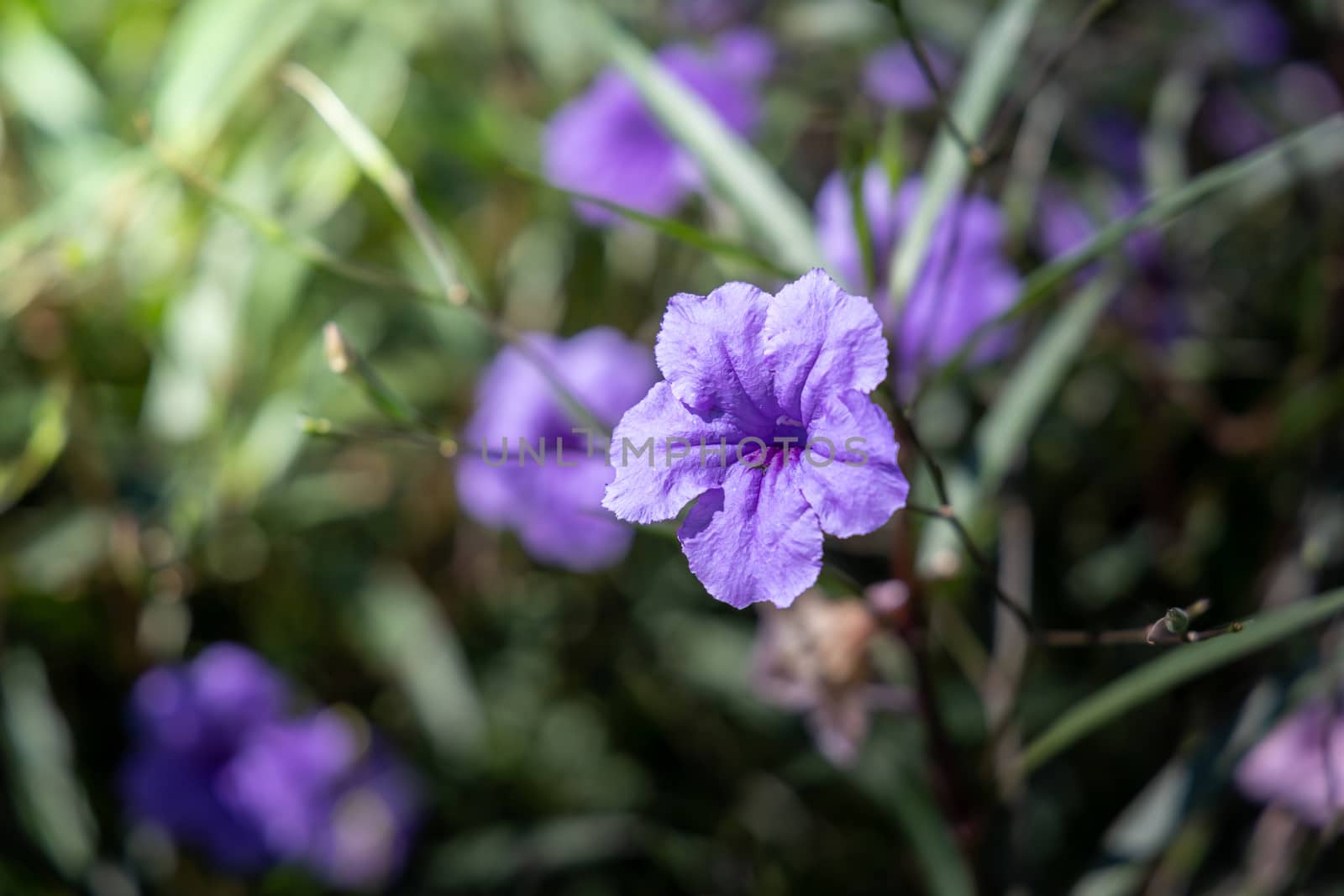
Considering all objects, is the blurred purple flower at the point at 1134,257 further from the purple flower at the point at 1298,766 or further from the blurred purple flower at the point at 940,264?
the purple flower at the point at 1298,766

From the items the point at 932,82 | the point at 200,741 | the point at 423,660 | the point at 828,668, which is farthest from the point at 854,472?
the point at 200,741

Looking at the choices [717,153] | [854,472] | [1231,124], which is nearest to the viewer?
[854,472]

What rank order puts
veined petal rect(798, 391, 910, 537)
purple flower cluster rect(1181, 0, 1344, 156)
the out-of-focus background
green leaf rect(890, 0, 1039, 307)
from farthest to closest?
purple flower cluster rect(1181, 0, 1344, 156)
the out-of-focus background
green leaf rect(890, 0, 1039, 307)
veined petal rect(798, 391, 910, 537)

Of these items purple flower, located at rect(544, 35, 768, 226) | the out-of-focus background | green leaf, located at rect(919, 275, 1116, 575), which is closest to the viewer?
green leaf, located at rect(919, 275, 1116, 575)

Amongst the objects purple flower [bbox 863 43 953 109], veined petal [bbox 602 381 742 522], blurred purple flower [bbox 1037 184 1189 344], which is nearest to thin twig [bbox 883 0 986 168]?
veined petal [bbox 602 381 742 522]

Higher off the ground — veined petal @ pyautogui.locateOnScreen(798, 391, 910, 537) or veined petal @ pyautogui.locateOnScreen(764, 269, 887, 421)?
veined petal @ pyautogui.locateOnScreen(764, 269, 887, 421)

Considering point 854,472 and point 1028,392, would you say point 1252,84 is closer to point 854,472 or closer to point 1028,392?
point 1028,392

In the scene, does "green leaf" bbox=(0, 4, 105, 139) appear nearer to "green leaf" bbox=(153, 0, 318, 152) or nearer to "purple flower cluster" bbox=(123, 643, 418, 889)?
"green leaf" bbox=(153, 0, 318, 152)
